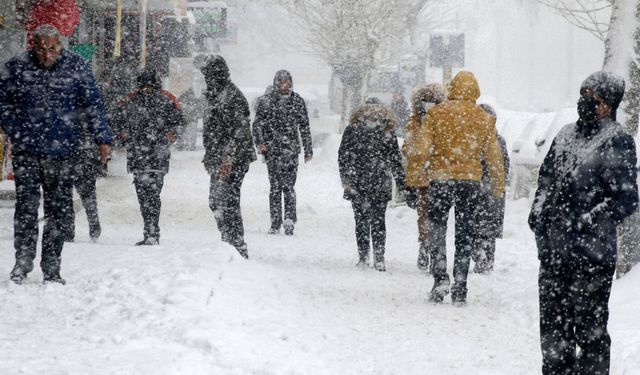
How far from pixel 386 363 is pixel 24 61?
3.44 metres

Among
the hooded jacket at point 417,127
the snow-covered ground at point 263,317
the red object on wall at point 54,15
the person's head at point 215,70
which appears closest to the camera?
the snow-covered ground at point 263,317

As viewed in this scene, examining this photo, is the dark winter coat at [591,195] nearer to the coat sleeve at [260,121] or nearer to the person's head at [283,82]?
the person's head at [283,82]

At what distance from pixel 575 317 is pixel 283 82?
7.63 meters

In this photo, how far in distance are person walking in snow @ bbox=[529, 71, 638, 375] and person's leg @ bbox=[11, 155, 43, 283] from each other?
395 cm

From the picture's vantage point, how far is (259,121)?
40.3ft

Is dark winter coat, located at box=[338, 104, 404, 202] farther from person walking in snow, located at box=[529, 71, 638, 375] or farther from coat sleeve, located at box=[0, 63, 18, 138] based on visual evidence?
person walking in snow, located at box=[529, 71, 638, 375]

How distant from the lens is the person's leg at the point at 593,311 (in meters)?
4.82

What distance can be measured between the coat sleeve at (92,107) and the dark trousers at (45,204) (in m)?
0.32

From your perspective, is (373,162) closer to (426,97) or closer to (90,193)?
(426,97)

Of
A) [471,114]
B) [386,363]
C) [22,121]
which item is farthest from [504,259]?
[22,121]

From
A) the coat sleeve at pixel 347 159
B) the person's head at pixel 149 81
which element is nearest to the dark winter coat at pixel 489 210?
the coat sleeve at pixel 347 159

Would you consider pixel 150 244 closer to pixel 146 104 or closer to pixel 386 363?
pixel 146 104

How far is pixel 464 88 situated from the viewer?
7871 mm

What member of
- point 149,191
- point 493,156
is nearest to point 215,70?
point 149,191
